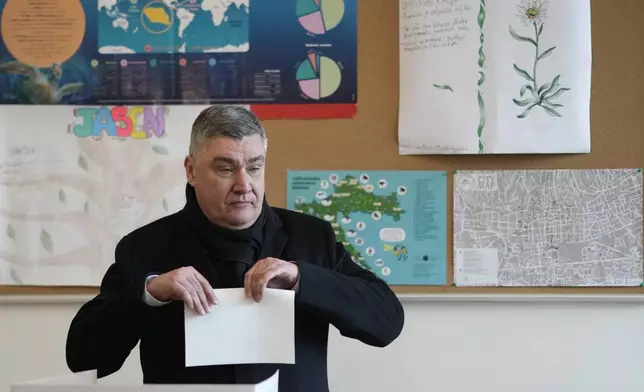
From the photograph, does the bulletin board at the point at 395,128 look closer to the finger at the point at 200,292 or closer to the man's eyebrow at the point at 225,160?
the man's eyebrow at the point at 225,160

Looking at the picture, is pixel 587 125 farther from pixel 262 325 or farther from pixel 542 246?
pixel 262 325

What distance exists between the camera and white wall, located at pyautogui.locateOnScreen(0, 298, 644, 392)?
211cm

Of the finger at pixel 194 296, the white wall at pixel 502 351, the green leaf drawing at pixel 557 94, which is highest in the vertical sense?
the green leaf drawing at pixel 557 94

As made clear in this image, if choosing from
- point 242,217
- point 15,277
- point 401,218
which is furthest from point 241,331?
point 15,277

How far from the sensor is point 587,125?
213 centimetres

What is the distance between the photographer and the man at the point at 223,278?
1271mm

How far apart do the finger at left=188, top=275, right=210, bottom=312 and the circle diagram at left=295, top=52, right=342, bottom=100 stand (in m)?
1.09

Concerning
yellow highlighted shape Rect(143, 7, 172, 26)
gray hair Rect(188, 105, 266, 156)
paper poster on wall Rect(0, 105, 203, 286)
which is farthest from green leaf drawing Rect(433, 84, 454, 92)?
gray hair Rect(188, 105, 266, 156)

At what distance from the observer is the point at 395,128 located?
2158 mm

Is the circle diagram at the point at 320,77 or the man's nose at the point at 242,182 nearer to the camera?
the man's nose at the point at 242,182

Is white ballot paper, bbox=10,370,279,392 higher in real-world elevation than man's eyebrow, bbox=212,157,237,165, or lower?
lower

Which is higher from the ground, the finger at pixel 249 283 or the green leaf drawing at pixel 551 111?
the green leaf drawing at pixel 551 111

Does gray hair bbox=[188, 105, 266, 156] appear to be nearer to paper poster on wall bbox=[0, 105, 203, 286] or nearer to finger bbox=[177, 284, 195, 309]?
finger bbox=[177, 284, 195, 309]

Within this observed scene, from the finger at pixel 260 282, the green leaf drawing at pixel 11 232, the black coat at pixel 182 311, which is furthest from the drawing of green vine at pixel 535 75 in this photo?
the green leaf drawing at pixel 11 232
